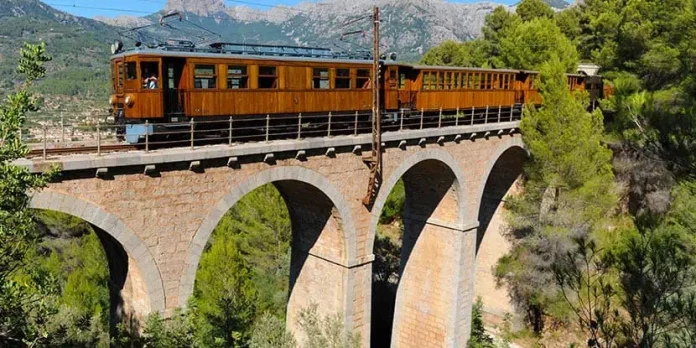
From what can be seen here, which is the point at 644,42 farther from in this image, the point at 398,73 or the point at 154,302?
the point at 154,302

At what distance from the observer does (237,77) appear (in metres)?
14.2

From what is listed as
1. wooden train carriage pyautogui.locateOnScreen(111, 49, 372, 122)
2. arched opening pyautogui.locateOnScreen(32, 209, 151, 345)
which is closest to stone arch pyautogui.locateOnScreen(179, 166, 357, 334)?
wooden train carriage pyautogui.locateOnScreen(111, 49, 372, 122)

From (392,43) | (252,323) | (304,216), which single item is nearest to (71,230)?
(252,323)

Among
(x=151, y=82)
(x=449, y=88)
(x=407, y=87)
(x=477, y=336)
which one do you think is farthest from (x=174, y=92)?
(x=477, y=336)

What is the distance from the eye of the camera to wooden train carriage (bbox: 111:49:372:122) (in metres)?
12.7

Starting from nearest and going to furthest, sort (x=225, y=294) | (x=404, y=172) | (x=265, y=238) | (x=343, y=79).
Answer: (x=343, y=79) → (x=404, y=172) → (x=225, y=294) → (x=265, y=238)

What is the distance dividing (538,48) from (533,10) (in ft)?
42.9

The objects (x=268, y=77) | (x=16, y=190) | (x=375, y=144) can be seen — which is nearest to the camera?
(x=16, y=190)

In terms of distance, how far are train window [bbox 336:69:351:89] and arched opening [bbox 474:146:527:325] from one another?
36.2 feet

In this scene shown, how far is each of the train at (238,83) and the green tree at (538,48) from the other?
1209 cm

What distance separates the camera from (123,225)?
11016 mm

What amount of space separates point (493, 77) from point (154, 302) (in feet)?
57.3

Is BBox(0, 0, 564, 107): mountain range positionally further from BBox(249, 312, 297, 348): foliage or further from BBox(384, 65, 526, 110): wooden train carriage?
BBox(249, 312, 297, 348): foliage

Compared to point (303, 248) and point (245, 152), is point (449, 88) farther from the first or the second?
point (245, 152)
